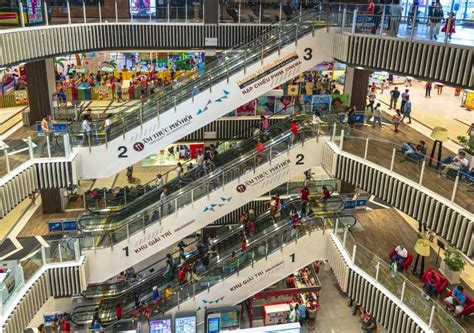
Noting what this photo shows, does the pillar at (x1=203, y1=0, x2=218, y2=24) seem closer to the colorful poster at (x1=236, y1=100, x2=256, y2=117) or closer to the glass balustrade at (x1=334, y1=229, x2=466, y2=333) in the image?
the colorful poster at (x1=236, y1=100, x2=256, y2=117)

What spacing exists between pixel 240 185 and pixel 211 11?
7.51 m

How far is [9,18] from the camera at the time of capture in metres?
14.4

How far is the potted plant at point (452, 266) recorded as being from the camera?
1341 cm

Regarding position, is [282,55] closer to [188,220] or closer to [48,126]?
[188,220]

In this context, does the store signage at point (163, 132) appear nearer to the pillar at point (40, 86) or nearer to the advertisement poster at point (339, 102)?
the pillar at point (40, 86)

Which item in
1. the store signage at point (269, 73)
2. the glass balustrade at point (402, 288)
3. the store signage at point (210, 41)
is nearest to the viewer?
the glass balustrade at point (402, 288)

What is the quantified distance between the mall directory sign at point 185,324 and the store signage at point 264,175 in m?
4.63

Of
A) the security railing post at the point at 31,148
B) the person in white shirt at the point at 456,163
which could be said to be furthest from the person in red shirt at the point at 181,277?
the person in white shirt at the point at 456,163

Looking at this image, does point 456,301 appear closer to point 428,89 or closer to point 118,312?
point 118,312

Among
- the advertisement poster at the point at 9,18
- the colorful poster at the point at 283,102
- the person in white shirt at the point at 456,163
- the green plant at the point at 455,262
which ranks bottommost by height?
the green plant at the point at 455,262

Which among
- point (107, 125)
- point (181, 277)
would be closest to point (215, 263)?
point (181, 277)

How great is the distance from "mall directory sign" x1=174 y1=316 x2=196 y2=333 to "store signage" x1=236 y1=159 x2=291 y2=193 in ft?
15.2

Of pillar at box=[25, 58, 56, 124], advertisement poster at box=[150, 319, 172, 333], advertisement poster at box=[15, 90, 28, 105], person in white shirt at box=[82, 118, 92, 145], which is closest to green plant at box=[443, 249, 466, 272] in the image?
advertisement poster at box=[150, 319, 172, 333]

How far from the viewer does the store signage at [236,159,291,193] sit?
15844mm
